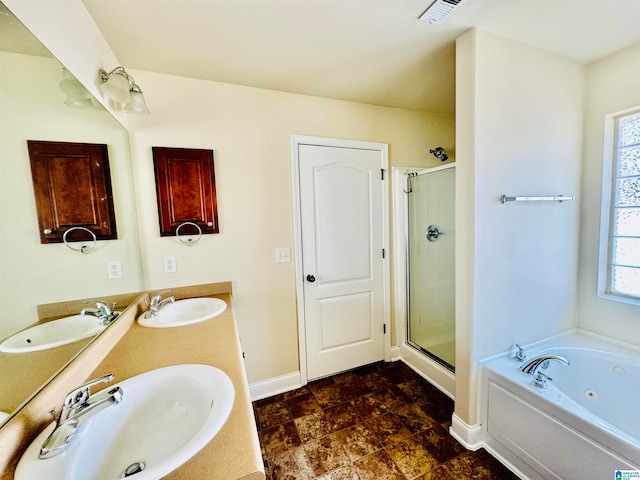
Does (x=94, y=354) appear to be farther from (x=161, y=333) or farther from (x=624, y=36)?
(x=624, y=36)

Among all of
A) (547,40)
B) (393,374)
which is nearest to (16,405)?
(393,374)

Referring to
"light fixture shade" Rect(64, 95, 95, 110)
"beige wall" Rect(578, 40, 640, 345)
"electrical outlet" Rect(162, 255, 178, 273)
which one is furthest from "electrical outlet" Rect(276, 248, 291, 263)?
"beige wall" Rect(578, 40, 640, 345)

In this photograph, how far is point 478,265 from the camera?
57.3 inches

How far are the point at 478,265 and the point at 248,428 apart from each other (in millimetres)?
1387

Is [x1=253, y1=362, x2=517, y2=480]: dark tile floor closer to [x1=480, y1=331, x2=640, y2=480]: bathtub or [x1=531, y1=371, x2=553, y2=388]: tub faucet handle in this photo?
[x1=480, y1=331, x2=640, y2=480]: bathtub

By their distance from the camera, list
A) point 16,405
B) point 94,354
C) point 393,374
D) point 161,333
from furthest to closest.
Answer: point 393,374 < point 161,333 < point 94,354 < point 16,405

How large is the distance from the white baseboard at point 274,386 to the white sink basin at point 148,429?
4.16ft

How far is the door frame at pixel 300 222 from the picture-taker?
203cm

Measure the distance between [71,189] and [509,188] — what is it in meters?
2.17

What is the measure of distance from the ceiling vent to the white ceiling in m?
0.03

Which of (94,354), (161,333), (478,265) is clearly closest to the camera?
(94,354)

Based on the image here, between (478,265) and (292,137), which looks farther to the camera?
(292,137)

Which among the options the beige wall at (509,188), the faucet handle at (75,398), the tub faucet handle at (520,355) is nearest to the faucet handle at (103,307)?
the faucet handle at (75,398)

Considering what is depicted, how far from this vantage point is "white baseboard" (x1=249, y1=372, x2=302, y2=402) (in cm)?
203
